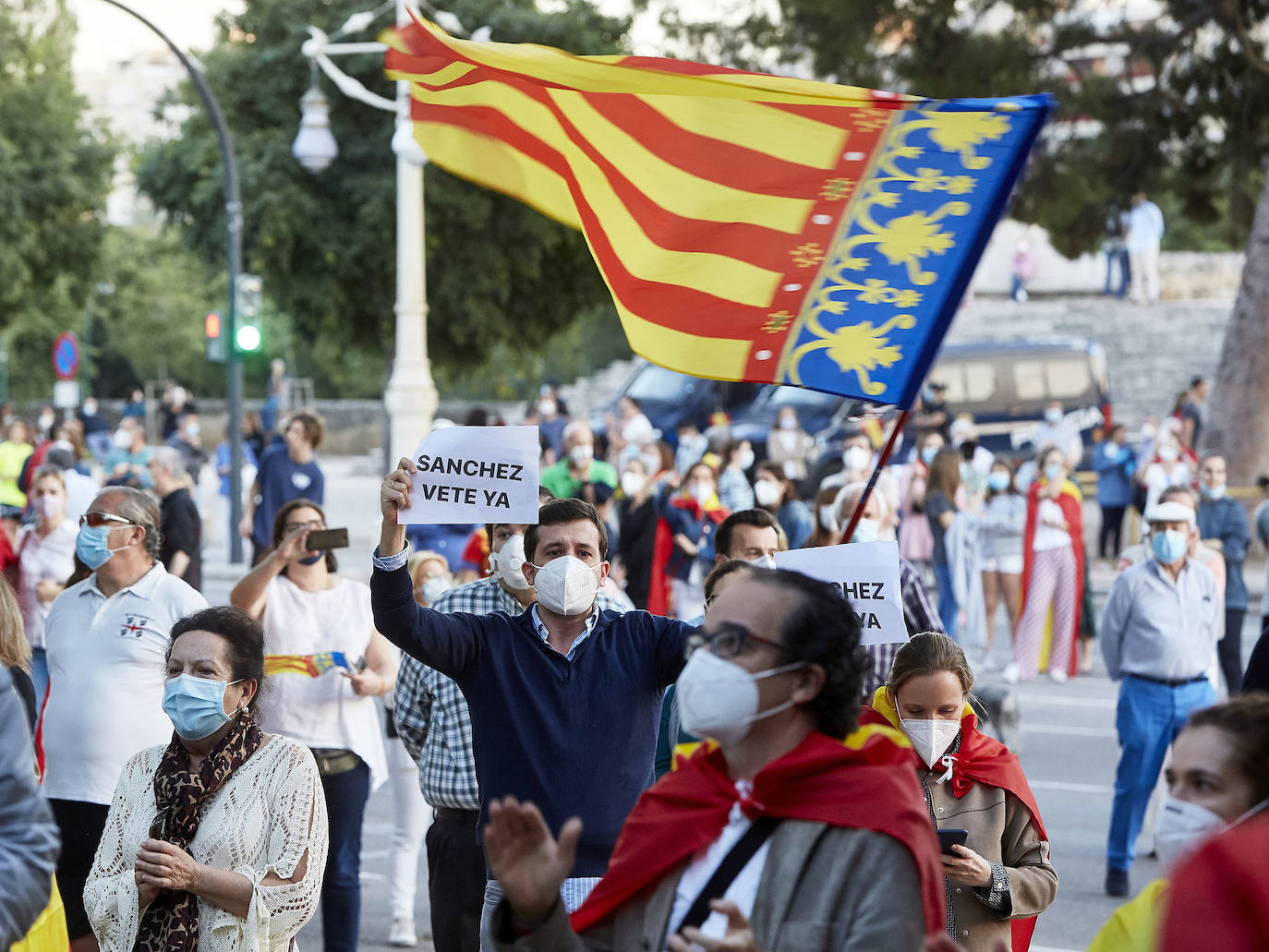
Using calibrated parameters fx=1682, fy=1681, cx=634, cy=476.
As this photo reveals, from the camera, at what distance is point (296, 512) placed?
668 cm

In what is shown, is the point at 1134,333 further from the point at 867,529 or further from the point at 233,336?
the point at 867,529

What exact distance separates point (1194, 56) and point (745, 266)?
70.8 ft

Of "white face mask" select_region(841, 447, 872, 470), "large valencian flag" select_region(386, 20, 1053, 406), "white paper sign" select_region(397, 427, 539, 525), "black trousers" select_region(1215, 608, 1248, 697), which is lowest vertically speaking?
"black trousers" select_region(1215, 608, 1248, 697)

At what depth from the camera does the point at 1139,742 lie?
820 centimetres

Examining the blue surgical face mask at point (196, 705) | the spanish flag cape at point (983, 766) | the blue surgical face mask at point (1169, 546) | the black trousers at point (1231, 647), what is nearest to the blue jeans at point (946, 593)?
the black trousers at point (1231, 647)

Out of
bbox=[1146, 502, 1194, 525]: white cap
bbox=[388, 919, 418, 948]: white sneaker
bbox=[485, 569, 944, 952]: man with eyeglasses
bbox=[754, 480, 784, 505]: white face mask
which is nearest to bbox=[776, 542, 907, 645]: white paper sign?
bbox=[485, 569, 944, 952]: man with eyeglasses

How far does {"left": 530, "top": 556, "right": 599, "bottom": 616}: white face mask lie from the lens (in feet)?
14.3

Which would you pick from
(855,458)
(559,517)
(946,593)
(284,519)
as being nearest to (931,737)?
(559,517)

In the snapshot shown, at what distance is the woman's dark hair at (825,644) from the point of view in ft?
9.50

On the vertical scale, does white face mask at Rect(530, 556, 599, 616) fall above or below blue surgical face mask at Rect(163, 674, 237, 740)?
above

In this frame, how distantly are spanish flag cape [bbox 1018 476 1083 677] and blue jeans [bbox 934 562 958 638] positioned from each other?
2.45 ft

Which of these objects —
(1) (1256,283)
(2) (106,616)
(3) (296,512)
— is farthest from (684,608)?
(1) (1256,283)

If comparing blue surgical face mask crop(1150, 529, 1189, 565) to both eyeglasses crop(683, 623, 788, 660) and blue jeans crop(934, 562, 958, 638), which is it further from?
blue jeans crop(934, 562, 958, 638)

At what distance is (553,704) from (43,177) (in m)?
36.7
